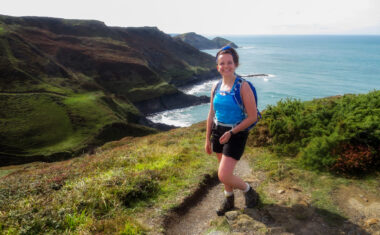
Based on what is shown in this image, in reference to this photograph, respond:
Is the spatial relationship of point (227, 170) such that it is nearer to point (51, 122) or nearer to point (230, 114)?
point (230, 114)

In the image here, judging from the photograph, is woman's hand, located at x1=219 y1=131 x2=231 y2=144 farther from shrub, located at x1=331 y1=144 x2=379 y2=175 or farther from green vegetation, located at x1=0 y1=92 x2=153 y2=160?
green vegetation, located at x1=0 y1=92 x2=153 y2=160

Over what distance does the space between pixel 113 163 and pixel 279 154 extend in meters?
5.50

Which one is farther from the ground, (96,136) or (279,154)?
(279,154)

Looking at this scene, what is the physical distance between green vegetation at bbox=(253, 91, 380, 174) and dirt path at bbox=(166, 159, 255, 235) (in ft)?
8.62

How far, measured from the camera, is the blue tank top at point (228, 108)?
431cm

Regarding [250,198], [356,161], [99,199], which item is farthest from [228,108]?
[356,161]

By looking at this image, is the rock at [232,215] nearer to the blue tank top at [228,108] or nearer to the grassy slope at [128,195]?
the grassy slope at [128,195]

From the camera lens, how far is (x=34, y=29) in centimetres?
9538

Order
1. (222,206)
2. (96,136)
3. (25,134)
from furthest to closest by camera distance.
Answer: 1. (96,136)
2. (25,134)
3. (222,206)

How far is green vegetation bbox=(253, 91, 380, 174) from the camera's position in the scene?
652 centimetres

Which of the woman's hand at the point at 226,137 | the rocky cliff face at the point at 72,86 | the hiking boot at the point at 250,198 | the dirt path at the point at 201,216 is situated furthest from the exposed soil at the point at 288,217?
the rocky cliff face at the point at 72,86

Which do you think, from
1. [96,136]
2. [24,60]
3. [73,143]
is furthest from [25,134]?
[24,60]

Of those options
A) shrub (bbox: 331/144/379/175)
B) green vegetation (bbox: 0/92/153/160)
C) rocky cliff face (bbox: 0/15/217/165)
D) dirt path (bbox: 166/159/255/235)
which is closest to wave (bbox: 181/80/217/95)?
rocky cliff face (bbox: 0/15/217/165)

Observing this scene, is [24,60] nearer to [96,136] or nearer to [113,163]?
[96,136]
